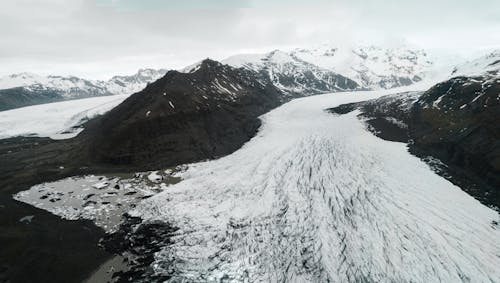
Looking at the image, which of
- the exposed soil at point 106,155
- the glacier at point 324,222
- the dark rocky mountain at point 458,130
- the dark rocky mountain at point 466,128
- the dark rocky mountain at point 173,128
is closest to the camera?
the glacier at point 324,222

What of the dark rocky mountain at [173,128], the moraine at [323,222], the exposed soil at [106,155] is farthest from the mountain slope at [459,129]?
the exposed soil at [106,155]

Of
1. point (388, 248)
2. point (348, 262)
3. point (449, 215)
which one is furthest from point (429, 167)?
point (348, 262)

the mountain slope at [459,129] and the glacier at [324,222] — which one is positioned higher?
the mountain slope at [459,129]

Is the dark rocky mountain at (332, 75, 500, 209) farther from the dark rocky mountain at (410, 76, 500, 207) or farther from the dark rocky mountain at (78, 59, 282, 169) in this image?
the dark rocky mountain at (78, 59, 282, 169)

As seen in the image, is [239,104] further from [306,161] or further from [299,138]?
[306,161]

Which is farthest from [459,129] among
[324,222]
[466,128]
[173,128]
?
[173,128]

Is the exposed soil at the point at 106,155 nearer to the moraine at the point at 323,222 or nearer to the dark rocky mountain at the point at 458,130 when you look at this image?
the moraine at the point at 323,222

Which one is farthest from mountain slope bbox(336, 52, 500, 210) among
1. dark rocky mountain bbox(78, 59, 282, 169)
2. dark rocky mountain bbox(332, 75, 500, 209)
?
dark rocky mountain bbox(78, 59, 282, 169)
